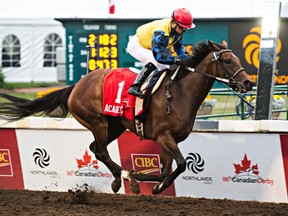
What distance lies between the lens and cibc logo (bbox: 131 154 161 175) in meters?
7.02

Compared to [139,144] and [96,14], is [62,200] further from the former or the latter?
[96,14]

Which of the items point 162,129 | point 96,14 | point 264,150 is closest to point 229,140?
point 264,150

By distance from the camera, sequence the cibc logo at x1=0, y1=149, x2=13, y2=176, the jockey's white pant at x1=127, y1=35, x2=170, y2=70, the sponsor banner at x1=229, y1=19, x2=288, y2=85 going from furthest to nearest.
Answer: the sponsor banner at x1=229, y1=19, x2=288, y2=85, the cibc logo at x1=0, y1=149, x2=13, y2=176, the jockey's white pant at x1=127, y1=35, x2=170, y2=70

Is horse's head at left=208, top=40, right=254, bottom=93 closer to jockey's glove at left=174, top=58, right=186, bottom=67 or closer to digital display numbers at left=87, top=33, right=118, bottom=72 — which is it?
jockey's glove at left=174, top=58, right=186, bottom=67

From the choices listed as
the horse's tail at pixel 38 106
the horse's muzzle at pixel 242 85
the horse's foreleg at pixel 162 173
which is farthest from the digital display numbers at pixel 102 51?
the horse's muzzle at pixel 242 85

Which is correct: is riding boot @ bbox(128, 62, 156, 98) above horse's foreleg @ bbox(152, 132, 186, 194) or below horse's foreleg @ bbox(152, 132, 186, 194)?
above

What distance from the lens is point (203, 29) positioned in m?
15.3

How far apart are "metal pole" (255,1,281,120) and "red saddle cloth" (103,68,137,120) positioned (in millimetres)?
1334

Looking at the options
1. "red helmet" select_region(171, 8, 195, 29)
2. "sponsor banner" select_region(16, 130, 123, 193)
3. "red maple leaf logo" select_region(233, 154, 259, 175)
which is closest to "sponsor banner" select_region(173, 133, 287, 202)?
"red maple leaf logo" select_region(233, 154, 259, 175)

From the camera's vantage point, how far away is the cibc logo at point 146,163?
7.02m

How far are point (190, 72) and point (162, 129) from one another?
0.59 meters

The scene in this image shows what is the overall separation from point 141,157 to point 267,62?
162cm

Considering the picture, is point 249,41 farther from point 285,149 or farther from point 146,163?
point 285,149

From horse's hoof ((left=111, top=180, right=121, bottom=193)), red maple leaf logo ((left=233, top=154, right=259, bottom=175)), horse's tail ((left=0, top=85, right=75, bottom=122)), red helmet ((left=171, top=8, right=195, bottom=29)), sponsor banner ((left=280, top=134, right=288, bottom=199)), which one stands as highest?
red helmet ((left=171, top=8, right=195, bottom=29))
